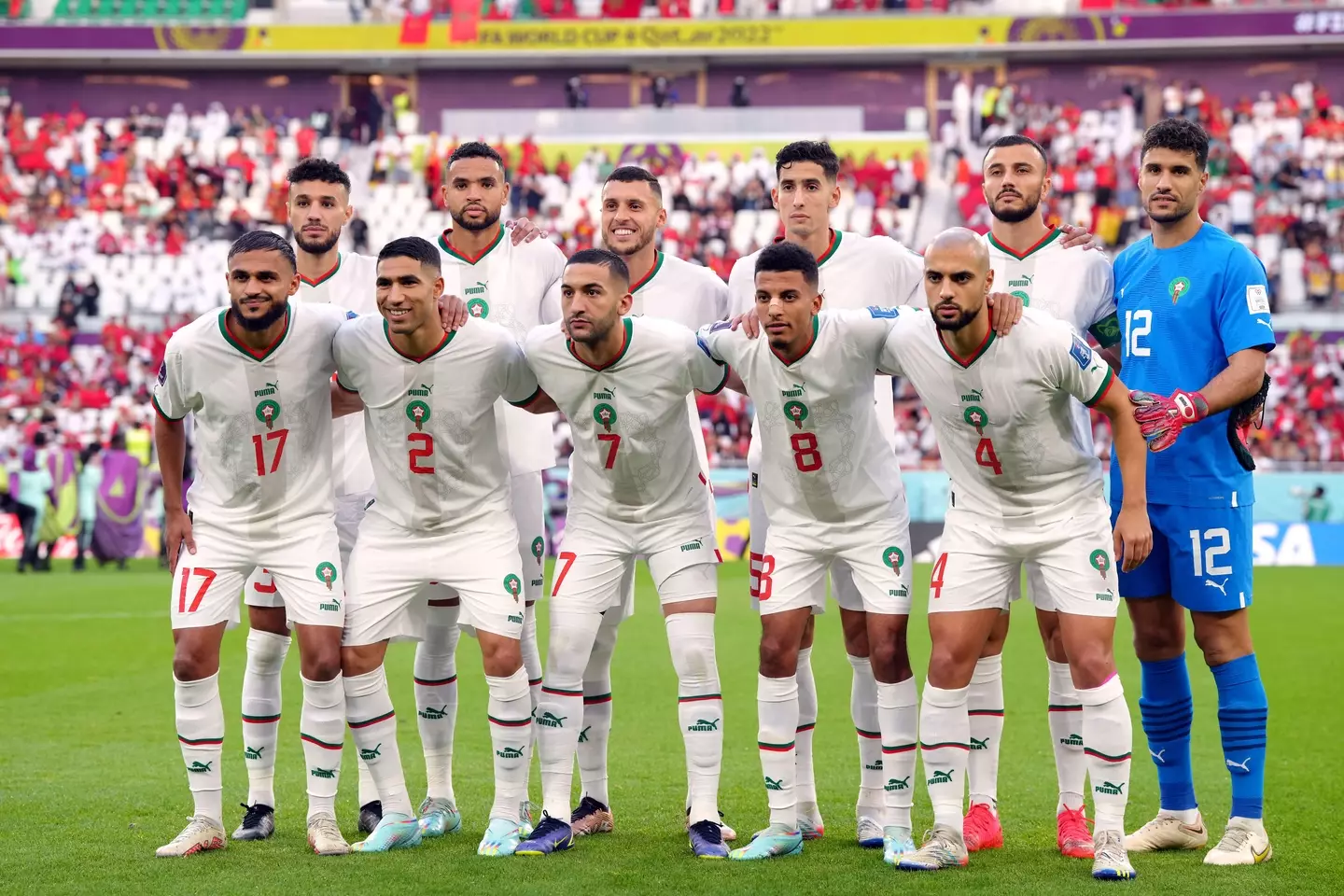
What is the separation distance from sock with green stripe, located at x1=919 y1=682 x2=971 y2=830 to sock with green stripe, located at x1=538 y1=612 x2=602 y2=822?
1483 millimetres

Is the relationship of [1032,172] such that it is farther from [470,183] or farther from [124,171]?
[124,171]

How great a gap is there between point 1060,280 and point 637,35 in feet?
108

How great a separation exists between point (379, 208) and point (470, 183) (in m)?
27.9

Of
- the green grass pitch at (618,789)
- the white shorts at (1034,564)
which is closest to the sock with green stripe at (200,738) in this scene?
the green grass pitch at (618,789)

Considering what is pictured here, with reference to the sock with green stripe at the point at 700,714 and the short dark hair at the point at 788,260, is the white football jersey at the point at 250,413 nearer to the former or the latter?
the sock with green stripe at the point at 700,714

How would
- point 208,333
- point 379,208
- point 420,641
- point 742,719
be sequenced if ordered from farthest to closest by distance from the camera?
point 379,208 → point 742,719 → point 420,641 → point 208,333

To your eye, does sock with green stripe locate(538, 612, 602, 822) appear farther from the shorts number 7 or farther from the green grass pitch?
the shorts number 7

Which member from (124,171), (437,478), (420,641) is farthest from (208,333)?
(124,171)

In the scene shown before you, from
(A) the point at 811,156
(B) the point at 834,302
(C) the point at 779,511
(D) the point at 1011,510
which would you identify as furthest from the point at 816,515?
(A) the point at 811,156

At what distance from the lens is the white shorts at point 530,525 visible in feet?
23.6

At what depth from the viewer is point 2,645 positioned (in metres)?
13.7

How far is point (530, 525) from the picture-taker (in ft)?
23.8

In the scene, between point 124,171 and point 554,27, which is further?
point 554,27

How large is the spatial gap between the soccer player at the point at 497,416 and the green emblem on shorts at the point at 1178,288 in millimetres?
2904
